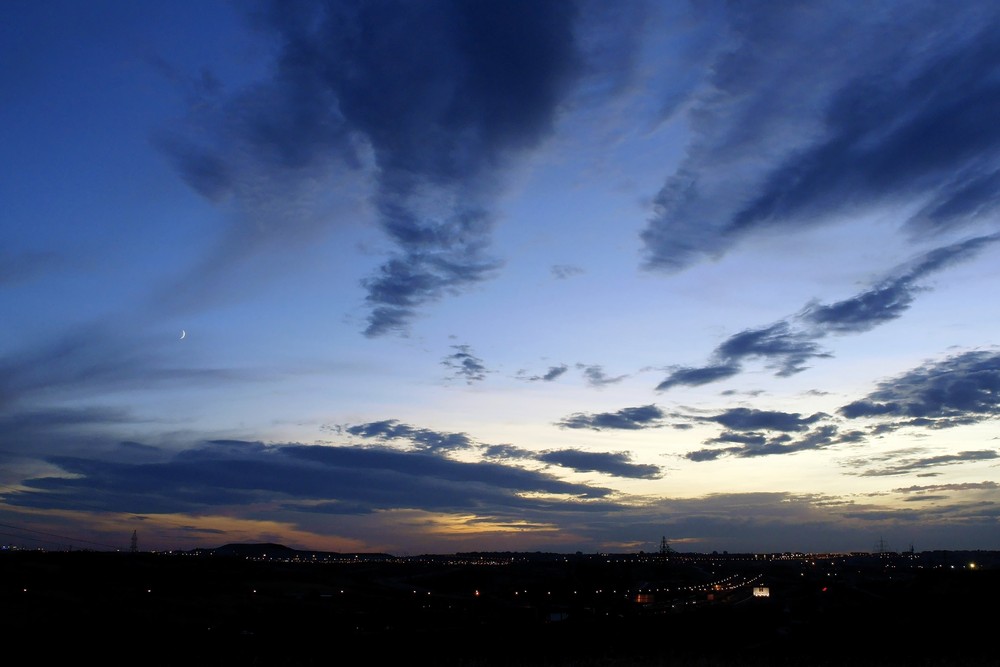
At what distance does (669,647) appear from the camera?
45.1m

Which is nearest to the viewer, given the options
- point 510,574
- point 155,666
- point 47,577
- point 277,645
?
point 155,666

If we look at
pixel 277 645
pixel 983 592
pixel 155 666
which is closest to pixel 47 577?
pixel 277 645

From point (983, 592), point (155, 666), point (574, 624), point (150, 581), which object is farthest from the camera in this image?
point (150, 581)

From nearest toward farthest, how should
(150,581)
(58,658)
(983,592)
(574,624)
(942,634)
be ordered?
(58,658)
(942,634)
(574,624)
(983,592)
(150,581)

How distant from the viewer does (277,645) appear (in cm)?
4400

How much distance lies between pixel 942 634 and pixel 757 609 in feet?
108

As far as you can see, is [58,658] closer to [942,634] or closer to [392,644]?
[392,644]

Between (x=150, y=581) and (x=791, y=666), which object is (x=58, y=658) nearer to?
(x=791, y=666)

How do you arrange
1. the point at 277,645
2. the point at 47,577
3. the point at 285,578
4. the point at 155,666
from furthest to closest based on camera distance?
the point at 285,578 → the point at 47,577 → the point at 277,645 → the point at 155,666

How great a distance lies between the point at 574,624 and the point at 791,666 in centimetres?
3042

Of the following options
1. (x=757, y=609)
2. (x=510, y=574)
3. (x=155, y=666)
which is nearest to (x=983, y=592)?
(x=757, y=609)

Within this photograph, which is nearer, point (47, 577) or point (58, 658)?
point (58, 658)

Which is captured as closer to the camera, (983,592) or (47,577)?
(983,592)

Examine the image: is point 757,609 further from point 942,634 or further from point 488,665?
point 488,665
